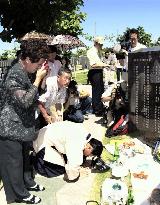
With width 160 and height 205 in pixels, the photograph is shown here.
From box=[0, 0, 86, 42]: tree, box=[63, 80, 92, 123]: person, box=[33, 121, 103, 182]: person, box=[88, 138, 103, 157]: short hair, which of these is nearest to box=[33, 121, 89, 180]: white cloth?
box=[33, 121, 103, 182]: person

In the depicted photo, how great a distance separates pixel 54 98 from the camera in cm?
717

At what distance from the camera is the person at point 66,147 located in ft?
18.3

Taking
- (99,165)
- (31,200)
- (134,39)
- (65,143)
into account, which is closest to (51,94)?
(65,143)

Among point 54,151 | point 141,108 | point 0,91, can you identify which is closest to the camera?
point 0,91

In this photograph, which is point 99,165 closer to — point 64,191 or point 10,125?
point 64,191

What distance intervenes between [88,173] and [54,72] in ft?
7.57

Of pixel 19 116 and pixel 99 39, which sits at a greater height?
pixel 99 39

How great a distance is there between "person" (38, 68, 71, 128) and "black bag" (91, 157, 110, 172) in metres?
1.02

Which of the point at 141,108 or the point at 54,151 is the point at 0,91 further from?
the point at 141,108

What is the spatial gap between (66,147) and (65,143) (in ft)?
0.27

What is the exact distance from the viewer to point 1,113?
16.0ft

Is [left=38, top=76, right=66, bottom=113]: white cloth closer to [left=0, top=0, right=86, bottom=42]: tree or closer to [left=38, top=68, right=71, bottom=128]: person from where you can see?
[left=38, top=68, right=71, bottom=128]: person

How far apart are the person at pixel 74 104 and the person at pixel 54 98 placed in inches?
24.3

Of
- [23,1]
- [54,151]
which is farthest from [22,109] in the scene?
[23,1]
